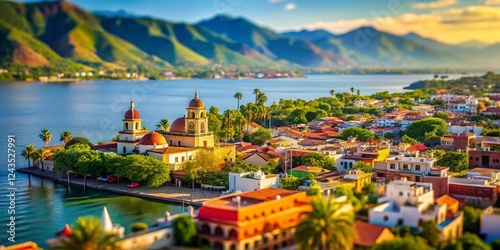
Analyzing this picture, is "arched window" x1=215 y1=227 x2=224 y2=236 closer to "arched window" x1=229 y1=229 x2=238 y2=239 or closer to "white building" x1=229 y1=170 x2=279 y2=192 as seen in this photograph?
"arched window" x1=229 y1=229 x2=238 y2=239

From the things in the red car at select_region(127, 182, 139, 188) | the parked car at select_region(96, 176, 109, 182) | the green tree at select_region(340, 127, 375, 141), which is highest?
the green tree at select_region(340, 127, 375, 141)

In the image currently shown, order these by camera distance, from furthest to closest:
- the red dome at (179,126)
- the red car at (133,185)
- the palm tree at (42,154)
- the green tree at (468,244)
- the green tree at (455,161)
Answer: the palm tree at (42,154), the red dome at (179,126), the green tree at (455,161), the red car at (133,185), the green tree at (468,244)

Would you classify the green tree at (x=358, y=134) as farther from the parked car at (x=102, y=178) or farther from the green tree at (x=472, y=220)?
the green tree at (x=472, y=220)

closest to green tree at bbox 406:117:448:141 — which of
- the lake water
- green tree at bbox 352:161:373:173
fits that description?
green tree at bbox 352:161:373:173

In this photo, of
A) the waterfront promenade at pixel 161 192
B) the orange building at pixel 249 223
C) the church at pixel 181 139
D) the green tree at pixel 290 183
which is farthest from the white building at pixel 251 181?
the orange building at pixel 249 223

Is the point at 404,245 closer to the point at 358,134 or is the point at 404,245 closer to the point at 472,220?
the point at 472,220

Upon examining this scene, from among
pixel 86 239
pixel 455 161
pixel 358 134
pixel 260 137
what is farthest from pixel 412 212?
pixel 260 137
